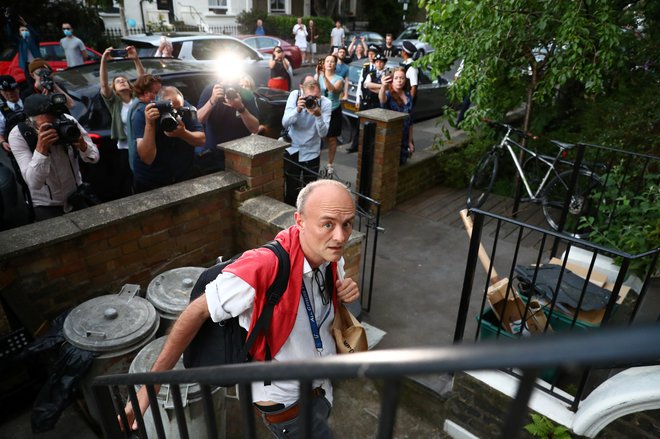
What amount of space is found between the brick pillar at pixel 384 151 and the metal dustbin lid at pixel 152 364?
12.6 feet

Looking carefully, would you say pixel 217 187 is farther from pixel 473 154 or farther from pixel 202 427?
pixel 473 154

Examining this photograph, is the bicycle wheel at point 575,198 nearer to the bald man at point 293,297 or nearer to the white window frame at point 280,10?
the bald man at point 293,297

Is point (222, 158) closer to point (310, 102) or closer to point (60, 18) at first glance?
point (310, 102)

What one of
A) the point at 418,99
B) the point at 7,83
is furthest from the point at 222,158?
the point at 418,99

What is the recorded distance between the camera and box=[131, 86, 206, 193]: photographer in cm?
372

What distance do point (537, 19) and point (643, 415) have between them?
16.6 feet

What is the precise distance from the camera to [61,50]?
11789 millimetres

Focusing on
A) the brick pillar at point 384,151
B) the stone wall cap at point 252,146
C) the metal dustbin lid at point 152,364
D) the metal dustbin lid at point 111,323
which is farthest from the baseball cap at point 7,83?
the metal dustbin lid at point 152,364

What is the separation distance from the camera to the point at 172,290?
3.16 metres

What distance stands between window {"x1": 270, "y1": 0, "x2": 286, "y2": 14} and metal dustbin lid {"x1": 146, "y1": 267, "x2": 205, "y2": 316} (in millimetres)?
28181

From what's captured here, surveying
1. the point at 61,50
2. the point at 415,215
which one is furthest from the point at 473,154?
the point at 61,50

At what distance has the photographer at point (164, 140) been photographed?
372 centimetres

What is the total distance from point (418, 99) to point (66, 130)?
8050mm

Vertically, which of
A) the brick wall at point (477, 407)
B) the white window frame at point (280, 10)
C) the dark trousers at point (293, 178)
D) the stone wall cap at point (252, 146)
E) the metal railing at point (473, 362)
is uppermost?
the white window frame at point (280, 10)
